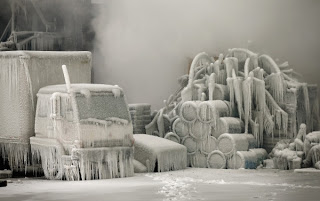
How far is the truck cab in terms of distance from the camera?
22.7 meters

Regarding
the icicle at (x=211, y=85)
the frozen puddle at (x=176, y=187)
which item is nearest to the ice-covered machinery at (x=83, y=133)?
the frozen puddle at (x=176, y=187)

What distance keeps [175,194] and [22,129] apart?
19.8 ft

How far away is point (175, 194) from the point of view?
1955 centimetres

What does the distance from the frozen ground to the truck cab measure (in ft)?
1.52

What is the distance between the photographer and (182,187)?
20.9m

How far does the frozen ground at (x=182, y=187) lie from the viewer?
63.2 feet

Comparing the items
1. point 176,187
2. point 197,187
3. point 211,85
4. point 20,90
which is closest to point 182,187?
point 176,187

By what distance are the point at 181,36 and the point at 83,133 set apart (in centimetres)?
906

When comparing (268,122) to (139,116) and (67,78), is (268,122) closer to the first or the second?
(139,116)

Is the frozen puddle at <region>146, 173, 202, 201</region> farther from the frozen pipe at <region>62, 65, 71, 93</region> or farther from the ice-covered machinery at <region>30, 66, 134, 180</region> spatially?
the frozen pipe at <region>62, 65, 71, 93</region>

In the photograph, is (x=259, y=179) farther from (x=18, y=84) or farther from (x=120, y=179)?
(x=18, y=84)

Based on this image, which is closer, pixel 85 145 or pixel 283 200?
pixel 283 200

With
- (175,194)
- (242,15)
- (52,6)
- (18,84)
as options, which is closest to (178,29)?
(242,15)

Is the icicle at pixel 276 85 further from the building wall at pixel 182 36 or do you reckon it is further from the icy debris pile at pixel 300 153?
the building wall at pixel 182 36
